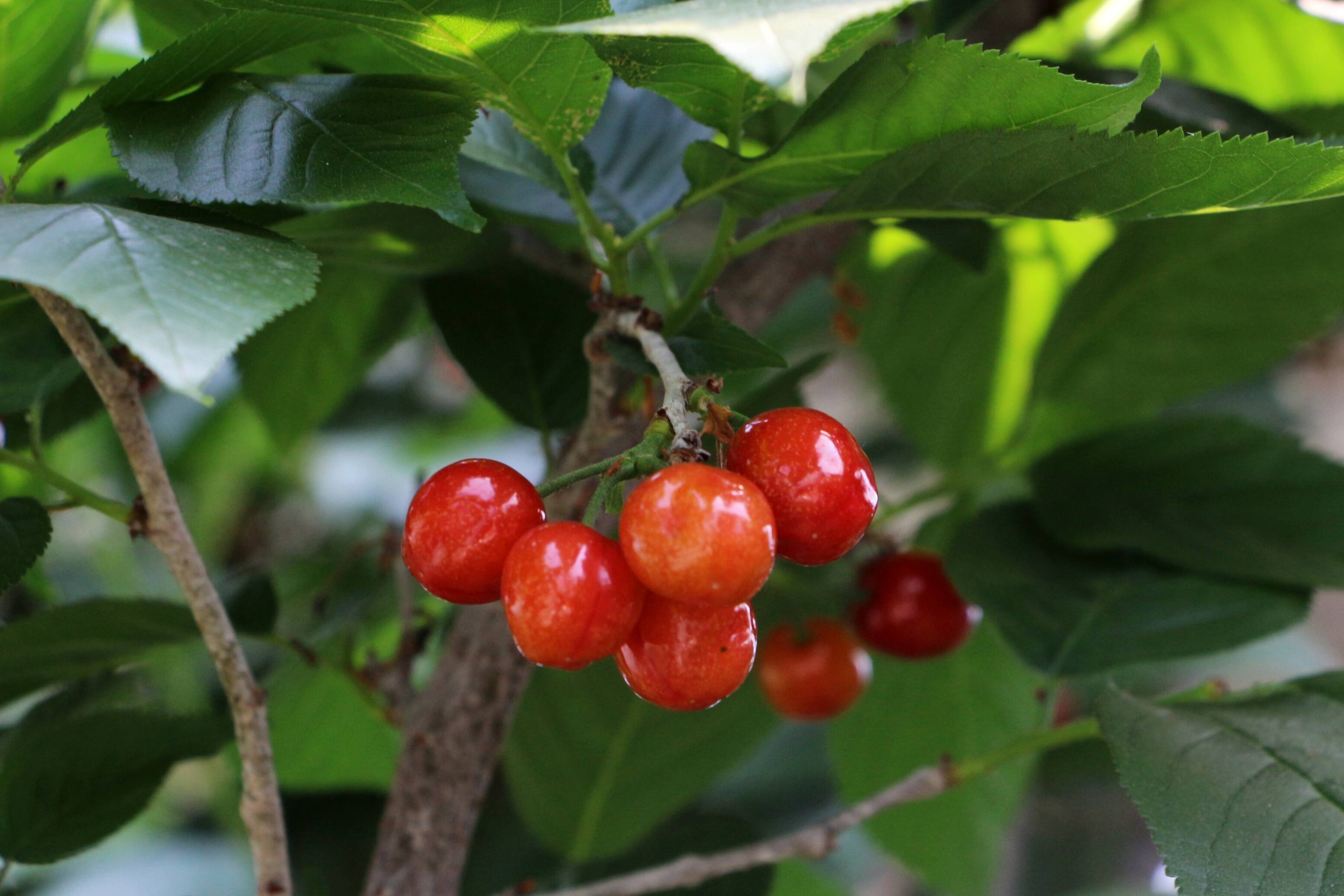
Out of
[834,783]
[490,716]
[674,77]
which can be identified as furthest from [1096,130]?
[834,783]

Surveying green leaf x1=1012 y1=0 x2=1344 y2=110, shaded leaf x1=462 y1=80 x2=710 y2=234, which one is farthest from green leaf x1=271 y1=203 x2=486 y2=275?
green leaf x1=1012 y1=0 x2=1344 y2=110

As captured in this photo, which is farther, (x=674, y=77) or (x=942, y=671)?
(x=942, y=671)

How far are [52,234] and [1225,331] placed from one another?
0.98 metres

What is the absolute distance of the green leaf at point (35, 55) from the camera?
63 cm

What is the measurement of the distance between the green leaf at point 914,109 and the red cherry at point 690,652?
0.24 m

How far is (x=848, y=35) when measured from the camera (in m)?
0.51

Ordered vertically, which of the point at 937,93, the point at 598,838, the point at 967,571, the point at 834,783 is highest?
the point at 937,93

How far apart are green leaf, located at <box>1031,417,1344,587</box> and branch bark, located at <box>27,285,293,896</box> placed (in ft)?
2.17

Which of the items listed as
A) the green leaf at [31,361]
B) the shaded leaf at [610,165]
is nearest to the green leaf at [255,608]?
the green leaf at [31,361]

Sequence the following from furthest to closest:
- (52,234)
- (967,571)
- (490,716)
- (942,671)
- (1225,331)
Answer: (942,671) → (1225,331) → (967,571) → (490,716) → (52,234)

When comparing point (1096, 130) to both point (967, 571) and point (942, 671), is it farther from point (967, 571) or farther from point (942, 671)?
point (942, 671)

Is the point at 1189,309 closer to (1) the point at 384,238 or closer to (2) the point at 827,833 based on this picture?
(2) the point at 827,833

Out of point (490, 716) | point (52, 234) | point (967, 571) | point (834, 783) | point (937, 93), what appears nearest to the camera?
point (52, 234)

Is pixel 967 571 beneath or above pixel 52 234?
A: beneath
